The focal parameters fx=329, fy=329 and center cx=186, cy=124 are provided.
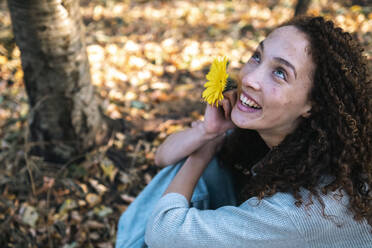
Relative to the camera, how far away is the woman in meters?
1.42

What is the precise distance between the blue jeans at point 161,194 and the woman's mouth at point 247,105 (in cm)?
64

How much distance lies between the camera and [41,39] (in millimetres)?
2090

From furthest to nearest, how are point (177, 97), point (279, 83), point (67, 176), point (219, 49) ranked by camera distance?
point (219, 49)
point (177, 97)
point (67, 176)
point (279, 83)

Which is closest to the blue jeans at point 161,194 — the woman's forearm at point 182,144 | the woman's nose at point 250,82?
the woman's forearm at point 182,144

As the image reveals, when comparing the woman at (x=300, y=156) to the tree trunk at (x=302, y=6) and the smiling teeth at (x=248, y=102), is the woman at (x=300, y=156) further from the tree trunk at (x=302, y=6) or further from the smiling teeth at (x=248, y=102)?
the tree trunk at (x=302, y=6)

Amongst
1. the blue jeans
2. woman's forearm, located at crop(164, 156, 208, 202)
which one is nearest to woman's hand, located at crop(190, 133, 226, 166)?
woman's forearm, located at crop(164, 156, 208, 202)

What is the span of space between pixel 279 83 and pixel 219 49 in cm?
283

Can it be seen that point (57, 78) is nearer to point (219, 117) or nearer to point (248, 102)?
point (219, 117)

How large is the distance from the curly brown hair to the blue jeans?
50 cm

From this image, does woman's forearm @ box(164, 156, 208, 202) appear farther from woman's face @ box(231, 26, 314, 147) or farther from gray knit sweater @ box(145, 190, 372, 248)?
woman's face @ box(231, 26, 314, 147)

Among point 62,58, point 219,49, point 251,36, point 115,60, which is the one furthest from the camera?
point 251,36

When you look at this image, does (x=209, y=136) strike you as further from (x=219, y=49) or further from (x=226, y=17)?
(x=226, y=17)

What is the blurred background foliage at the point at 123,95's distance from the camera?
2.46m

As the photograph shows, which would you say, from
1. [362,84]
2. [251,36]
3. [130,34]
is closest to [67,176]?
[362,84]
